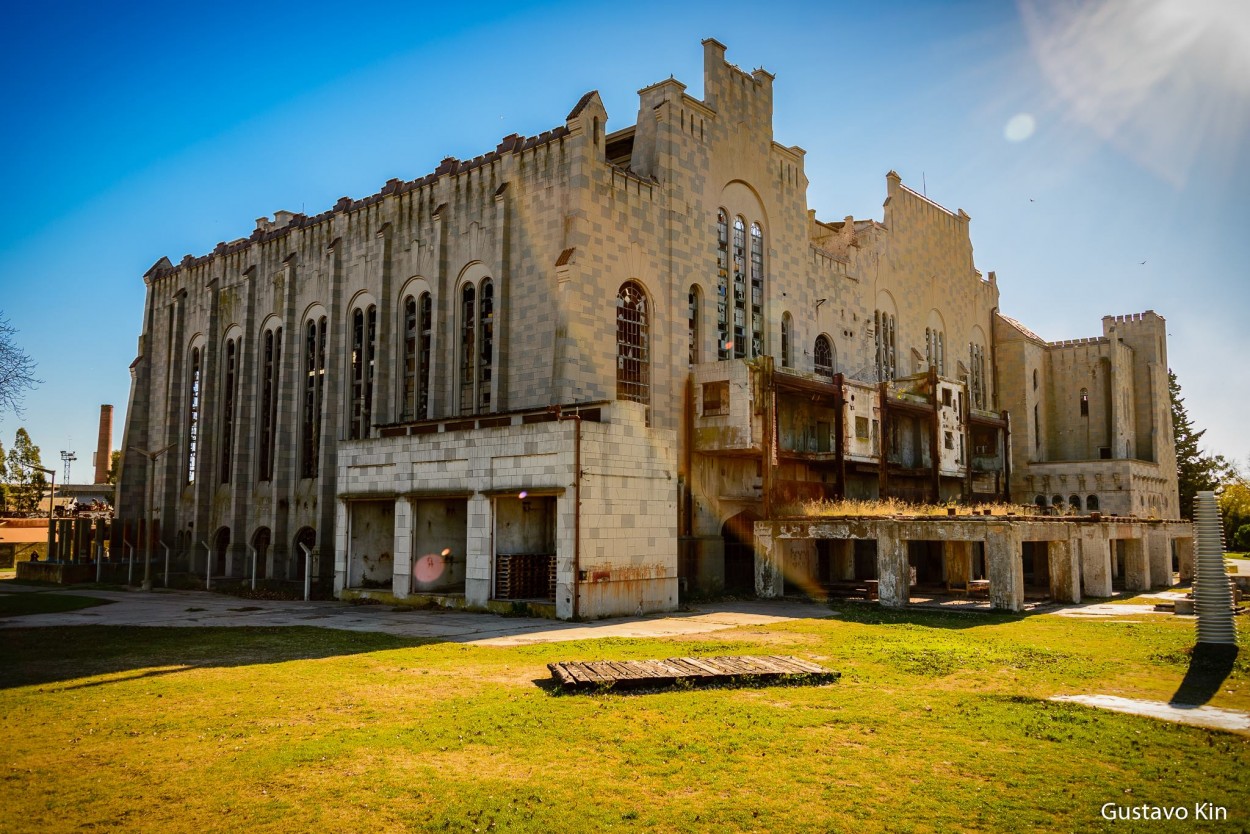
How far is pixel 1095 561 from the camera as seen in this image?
110ft

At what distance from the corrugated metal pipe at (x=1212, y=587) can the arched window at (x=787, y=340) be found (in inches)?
1107

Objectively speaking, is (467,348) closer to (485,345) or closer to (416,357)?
(485,345)

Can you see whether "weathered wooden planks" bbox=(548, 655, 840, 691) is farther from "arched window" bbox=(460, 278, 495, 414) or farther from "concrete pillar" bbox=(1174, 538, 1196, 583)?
"concrete pillar" bbox=(1174, 538, 1196, 583)

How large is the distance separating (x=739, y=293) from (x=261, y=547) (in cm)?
2835

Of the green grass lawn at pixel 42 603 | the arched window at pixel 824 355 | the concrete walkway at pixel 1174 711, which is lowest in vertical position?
the green grass lawn at pixel 42 603

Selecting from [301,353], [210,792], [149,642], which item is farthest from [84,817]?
[301,353]

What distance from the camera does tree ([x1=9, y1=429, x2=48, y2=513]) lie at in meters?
101

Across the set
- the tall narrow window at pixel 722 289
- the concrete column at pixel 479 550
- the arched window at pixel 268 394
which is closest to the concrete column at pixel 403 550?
the concrete column at pixel 479 550

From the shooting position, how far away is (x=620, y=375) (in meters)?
36.6

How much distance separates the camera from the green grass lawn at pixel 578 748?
8.85m

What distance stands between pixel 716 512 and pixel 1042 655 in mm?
20341

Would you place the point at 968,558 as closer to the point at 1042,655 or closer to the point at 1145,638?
the point at 1145,638

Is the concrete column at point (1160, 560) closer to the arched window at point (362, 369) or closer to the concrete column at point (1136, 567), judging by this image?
the concrete column at point (1136, 567)

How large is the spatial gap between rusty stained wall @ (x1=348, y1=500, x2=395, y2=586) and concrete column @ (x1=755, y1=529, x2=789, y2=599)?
14.3m
